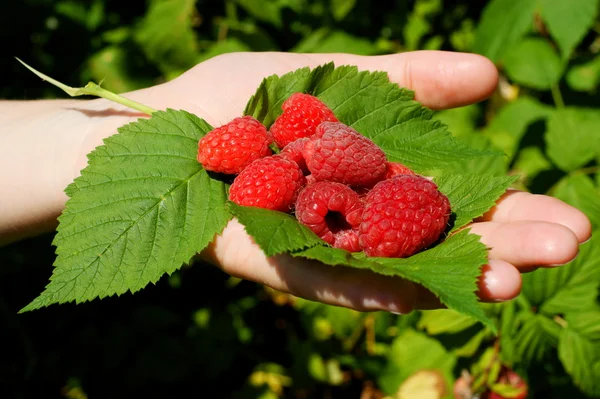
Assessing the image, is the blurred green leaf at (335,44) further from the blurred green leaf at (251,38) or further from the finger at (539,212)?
the finger at (539,212)

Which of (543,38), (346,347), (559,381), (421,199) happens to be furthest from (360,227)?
(543,38)

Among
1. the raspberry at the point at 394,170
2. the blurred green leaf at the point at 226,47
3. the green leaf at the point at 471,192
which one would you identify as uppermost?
the blurred green leaf at the point at 226,47

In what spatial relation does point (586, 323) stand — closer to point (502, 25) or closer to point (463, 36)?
point (502, 25)

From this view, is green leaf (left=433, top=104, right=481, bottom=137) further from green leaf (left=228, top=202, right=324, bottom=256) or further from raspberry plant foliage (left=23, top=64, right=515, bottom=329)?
green leaf (left=228, top=202, right=324, bottom=256)

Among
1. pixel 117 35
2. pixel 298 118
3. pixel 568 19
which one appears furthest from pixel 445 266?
pixel 117 35

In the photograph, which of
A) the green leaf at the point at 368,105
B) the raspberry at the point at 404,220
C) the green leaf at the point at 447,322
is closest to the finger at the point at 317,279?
the raspberry at the point at 404,220

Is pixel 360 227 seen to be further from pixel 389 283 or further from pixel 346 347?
pixel 346 347
